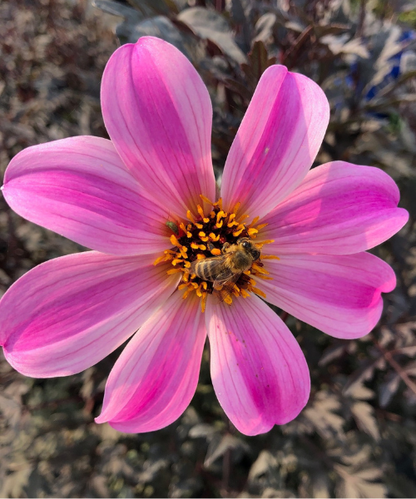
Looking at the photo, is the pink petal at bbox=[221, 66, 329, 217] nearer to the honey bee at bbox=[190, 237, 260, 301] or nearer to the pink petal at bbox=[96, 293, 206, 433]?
the honey bee at bbox=[190, 237, 260, 301]

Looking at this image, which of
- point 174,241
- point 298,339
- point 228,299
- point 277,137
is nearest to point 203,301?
point 228,299

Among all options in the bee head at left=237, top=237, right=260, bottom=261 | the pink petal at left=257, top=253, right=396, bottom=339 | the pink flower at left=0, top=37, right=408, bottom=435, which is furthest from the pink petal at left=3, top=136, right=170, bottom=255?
the pink petal at left=257, top=253, right=396, bottom=339

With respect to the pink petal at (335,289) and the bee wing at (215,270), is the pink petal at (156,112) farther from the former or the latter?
the pink petal at (335,289)

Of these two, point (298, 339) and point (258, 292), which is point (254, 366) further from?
point (298, 339)

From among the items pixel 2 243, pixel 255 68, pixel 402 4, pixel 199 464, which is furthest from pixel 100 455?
pixel 402 4

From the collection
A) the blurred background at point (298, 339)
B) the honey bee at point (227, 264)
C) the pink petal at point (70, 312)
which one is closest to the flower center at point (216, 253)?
the honey bee at point (227, 264)

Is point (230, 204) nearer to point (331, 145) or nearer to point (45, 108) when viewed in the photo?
point (331, 145)

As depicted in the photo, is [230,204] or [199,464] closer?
[230,204]
